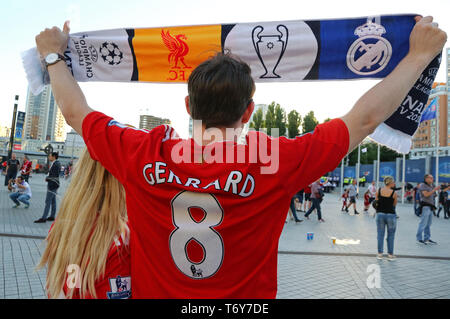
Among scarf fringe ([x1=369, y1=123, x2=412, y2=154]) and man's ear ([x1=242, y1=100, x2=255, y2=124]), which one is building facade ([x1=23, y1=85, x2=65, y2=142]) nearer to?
scarf fringe ([x1=369, y1=123, x2=412, y2=154])

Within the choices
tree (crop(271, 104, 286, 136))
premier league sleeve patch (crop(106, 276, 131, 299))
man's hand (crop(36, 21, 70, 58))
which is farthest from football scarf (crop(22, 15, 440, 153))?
tree (crop(271, 104, 286, 136))

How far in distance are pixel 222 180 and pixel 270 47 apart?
5.23 ft

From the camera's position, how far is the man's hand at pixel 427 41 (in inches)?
50.6

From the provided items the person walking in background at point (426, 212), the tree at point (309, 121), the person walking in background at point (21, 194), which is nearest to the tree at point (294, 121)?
the tree at point (309, 121)

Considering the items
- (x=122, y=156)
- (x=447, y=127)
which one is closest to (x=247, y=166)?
(x=122, y=156)

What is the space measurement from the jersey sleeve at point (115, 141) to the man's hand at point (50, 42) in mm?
481

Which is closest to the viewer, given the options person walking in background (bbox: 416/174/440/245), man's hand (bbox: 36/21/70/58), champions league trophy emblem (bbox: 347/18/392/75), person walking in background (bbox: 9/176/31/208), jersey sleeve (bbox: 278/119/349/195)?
jersey sleeve (bbox: 278/119/349/195)

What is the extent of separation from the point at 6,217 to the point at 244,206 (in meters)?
11.7

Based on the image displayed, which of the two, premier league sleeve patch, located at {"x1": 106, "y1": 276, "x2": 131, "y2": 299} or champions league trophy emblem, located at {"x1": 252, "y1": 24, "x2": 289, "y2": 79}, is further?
champions league trophy emblem, located at {"x1": 252, "y1": 24, "x2": 289, "y2": 79}

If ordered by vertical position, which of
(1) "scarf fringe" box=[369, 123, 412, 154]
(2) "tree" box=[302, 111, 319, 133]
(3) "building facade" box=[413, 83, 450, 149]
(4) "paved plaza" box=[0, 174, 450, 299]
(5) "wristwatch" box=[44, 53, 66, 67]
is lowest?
(4) "paved plaza" box=[0, 174, 450, 299]

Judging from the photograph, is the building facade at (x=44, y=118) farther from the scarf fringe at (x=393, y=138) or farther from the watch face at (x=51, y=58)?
the scarf fringe at (x=393, y=138)

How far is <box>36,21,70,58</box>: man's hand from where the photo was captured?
60.4 inches

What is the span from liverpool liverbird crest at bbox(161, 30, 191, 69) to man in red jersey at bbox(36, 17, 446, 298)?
145 centimetres

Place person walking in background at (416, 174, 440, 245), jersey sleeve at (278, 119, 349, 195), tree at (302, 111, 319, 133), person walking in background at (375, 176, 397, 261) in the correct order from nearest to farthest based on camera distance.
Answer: jersey sleeve at (278, 119, 349, 195) < person walking in background at (375, 176, 397, 261) < person walking in background at (416, 174, 440, 245) < tree at (302, 111, 319, 133)
